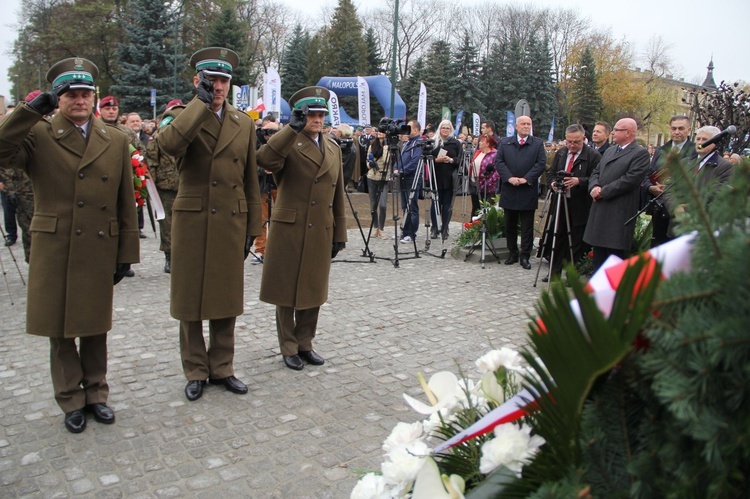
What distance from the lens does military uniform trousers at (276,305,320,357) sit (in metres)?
4.98

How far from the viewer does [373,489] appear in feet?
4.78

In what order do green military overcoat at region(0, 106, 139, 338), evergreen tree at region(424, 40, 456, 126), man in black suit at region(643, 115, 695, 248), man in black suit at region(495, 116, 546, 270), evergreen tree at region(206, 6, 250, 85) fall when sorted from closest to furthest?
1. green military overcoat at region(0, 106, 139, 338)
2. man in black suit at region(643, 115, 695, 248)
3. man in black suit at region(495, 116, 546, 270)
4. evergreen tree at region(206, 6, 250, 85)
5. evergreen tree at region(424, 40, 456, 126)

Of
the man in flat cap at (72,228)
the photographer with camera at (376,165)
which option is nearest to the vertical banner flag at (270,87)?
the photographer with camera at (376,165)

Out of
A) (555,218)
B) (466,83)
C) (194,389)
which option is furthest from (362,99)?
(466,83)

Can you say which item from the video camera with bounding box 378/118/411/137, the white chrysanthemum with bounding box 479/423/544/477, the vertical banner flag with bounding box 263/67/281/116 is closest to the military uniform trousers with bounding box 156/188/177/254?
the video camera with bounding box 378/118/411/137

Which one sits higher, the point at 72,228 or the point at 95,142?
the point at 95,142

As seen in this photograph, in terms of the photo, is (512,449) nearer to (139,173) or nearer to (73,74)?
(73,74)

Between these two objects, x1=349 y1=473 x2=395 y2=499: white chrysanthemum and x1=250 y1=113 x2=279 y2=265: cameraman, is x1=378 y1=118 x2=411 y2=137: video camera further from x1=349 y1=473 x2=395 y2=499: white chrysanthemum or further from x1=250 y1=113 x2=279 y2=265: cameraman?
x1=349 y1=473 x2=395 y2=499: white chrysanthemum

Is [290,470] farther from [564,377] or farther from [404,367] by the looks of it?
[564,377]

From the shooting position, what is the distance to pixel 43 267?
12.2 ft

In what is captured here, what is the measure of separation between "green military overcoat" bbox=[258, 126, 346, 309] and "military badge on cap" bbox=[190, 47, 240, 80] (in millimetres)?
744

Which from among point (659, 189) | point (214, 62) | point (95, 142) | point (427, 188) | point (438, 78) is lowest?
point (427, 188)

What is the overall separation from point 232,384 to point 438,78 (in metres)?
43.8

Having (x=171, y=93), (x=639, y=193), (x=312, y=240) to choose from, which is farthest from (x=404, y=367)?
(x=171, y=93)
